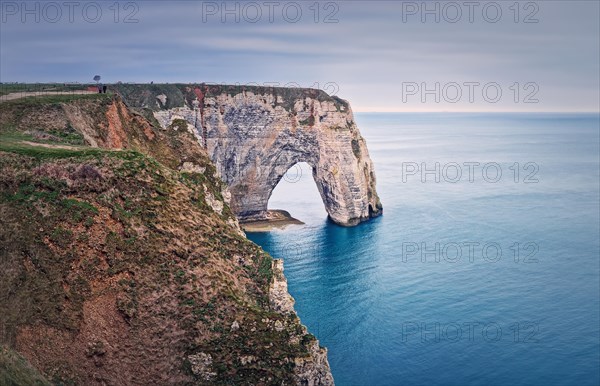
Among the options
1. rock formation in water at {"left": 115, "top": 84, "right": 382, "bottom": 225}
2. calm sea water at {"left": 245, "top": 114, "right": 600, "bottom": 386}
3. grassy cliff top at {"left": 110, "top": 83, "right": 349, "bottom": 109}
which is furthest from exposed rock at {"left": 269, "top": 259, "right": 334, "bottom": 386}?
rock formation in water at {"left": 115, "top": 84, "right": 382, "bottom": 225}

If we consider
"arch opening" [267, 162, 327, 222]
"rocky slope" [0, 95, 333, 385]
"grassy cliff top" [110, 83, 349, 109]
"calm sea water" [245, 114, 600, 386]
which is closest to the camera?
"rocky slope" [0, 95, 333, 385]

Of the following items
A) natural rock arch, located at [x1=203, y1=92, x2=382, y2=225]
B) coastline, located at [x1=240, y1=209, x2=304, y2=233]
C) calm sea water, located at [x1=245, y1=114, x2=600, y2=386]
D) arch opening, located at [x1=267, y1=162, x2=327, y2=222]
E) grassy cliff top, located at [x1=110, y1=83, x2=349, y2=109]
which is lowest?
calm sea water, located at [x1=245, y1=114, x2=600, y2=386]

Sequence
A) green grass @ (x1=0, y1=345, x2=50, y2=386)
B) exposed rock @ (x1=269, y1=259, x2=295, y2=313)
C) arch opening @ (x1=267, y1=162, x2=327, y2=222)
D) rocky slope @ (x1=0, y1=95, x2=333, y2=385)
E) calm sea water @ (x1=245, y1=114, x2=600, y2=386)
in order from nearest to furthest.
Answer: green grass @ (x1=0, y1=345, x2=50, y2=386) → rocky slope @ (x1=0, y1=95, x2=333, y2=385) → exposed rock @ (x1=269, y1=259, x2=295, y2=313) → calm sea water @ (x1=245, y1=114, x2=600, y2=386) → arch opening @ (x1=267, y1=162, x2=327, y2=222)

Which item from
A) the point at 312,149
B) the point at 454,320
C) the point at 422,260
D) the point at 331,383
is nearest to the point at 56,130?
the point at 331,383

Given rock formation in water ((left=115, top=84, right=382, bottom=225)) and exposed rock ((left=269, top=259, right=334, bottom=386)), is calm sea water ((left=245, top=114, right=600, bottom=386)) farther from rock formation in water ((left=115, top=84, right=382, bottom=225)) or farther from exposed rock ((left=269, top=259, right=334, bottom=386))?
exposed rock ((left=269, top=259, right=334, bottom=386))

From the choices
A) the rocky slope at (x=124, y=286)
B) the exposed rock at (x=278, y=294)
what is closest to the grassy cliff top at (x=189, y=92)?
the rocky slope at (x=124, y=286)

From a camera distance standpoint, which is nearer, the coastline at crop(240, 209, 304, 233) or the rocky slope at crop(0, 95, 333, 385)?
the rocky slope at crop(0, 95, 333, 385)
